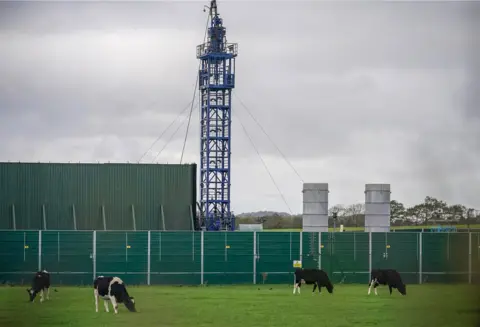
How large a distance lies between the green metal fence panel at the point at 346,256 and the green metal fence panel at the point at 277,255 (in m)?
1.74

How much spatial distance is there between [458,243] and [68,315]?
29237 millimetres

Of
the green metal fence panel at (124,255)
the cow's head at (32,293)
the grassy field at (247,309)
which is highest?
the green metal fence panel at (124,255)

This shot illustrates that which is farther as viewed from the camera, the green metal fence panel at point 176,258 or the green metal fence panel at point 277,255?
the green metal fence panel at point 277,255

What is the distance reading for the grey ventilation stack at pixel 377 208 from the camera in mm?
62466

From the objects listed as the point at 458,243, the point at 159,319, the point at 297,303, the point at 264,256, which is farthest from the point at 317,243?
the point at 159,319

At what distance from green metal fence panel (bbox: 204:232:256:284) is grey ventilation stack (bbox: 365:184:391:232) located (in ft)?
23.7

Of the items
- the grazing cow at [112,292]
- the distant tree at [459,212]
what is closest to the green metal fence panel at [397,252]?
the grazing cow at [112,292]

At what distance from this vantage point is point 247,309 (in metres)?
40.9

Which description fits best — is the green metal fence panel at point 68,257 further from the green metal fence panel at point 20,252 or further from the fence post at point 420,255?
the fence post at point 420,255

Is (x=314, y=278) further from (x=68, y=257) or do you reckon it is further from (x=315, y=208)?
(x=68, y=257)

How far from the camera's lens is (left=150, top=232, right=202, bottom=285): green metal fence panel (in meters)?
60.2

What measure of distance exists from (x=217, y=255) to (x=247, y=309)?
802 inches

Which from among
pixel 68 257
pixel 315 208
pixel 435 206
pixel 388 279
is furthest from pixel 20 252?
pixel 435 206

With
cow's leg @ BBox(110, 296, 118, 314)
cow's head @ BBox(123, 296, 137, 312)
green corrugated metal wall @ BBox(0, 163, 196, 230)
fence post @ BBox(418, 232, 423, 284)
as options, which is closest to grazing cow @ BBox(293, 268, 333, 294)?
fence post @ BBox(418, 232, 423, 284)
